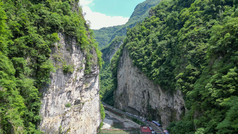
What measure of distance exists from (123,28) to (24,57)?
5899 inches

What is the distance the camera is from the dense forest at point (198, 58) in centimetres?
1419

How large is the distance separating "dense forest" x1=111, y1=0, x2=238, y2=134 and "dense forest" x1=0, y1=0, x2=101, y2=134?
15.4 meters

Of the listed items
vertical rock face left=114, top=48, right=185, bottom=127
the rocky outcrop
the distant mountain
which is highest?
the distant mountain

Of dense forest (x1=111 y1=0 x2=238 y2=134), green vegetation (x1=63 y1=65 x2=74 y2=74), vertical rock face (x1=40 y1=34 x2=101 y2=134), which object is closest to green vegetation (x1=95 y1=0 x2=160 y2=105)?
dense forest (x1=111 y1=0 x2=238 y2=134)

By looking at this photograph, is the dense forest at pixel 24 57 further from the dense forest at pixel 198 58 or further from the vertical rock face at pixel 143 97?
the vertical rock face at pixel 143 97

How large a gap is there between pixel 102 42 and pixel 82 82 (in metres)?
145

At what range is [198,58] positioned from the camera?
2528cm

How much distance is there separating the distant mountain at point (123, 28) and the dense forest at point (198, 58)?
10069 cm

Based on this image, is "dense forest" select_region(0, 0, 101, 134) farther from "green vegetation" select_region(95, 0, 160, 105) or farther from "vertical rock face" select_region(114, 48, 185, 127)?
"green vegetation" select_region(95, 0, 160, 105)

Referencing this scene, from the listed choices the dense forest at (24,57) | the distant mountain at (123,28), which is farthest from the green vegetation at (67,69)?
the distant mountain at (123,28)

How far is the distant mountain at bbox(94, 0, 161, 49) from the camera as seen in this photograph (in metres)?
154

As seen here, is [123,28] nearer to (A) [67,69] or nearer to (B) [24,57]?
(A) [67,69]

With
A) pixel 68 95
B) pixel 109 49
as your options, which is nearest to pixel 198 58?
pixel 68 95

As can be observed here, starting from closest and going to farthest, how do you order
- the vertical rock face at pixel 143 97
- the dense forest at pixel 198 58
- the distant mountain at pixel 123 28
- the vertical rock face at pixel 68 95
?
the dense forest at pixel 198 58, the vertical rock face at pixel 68 95, the vertical rock face at pixel 143 97, the distant mountain at pixel 123 28
